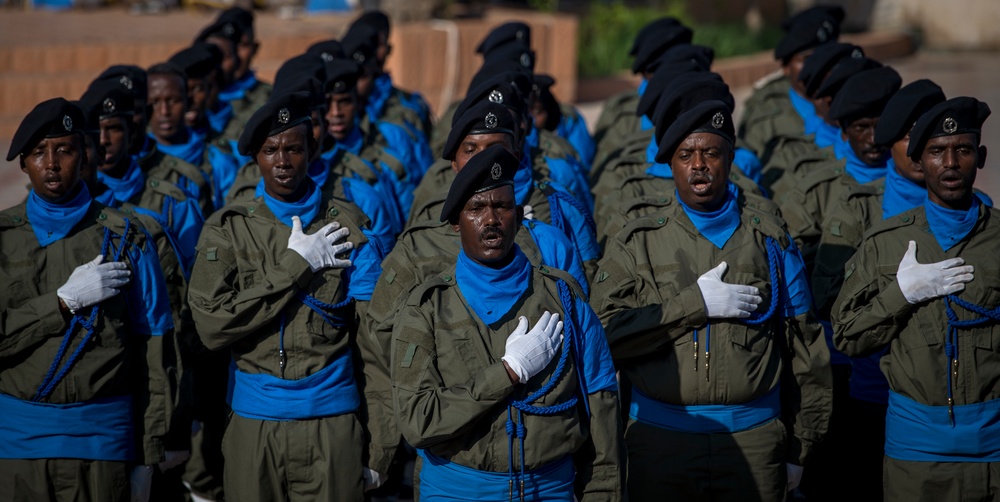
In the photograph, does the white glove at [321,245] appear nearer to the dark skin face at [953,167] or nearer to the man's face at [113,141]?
the man's face at [113,141]

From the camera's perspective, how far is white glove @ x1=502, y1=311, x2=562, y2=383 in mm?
4453

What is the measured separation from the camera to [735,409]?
5.47 meters

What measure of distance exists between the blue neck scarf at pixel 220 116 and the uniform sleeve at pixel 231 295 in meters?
3.88

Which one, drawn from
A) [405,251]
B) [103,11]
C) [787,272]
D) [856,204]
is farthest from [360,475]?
[103,11]

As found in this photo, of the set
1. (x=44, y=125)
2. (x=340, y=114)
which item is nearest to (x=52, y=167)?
(x=44, y=125)

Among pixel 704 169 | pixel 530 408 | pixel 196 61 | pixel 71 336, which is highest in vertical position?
pixel 196 61

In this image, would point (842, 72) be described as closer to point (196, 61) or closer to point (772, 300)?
point (772, 300)

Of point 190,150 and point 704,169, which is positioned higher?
point 190,150

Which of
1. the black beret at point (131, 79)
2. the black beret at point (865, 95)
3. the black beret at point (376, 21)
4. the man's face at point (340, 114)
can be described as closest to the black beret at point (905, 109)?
the black beret at point (865, 95)

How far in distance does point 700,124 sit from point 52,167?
305cm

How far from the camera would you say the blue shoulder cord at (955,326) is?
5.39 meters

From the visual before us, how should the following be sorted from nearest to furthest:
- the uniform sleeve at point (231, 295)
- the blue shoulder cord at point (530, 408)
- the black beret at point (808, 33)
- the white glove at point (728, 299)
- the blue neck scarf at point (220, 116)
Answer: the blue shoulder cord at point (530, 408) < the white glove at point (728, 299) < the uniform sleeve at point (231, 295) < the blue neck scarf at point (220, 116) < the black beret at point (808, 33)

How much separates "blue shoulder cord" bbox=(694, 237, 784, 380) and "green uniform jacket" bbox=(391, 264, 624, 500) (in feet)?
2.69

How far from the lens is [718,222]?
18.3ft
